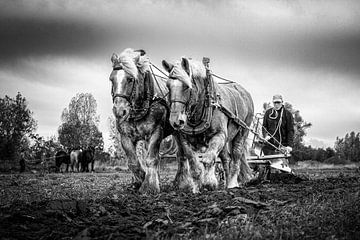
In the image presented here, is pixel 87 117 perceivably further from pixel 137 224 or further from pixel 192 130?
pixel 137 224

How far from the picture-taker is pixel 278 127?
12656 millimetres

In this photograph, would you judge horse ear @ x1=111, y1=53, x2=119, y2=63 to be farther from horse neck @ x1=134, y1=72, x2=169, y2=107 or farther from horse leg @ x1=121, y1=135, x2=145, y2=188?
horse leg @ x1=121, y1=135, x2=145, y2=188

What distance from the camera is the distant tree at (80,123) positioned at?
185 feet

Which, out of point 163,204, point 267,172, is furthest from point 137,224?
point 267,172

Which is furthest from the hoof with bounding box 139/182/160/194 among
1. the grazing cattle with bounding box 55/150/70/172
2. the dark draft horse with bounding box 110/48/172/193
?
the grazing cattle with bounding box 55/150/70/172

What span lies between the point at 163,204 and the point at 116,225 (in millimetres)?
1794

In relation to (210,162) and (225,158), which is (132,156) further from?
(225,158)

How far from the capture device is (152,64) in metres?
9.90

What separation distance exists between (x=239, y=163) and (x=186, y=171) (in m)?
1.80

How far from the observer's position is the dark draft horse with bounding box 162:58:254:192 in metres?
8.28

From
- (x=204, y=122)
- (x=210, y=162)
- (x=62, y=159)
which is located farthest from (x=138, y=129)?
(x=62, y=159)

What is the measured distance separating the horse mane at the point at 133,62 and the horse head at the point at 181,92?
0.75 metres

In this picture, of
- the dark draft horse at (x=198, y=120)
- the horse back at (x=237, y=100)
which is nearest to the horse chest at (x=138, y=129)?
the dark draft horse at (x=198, y=120)

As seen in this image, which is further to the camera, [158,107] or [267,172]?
[267,172]
